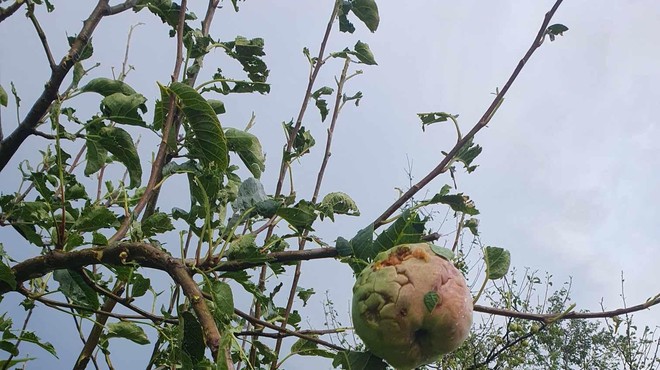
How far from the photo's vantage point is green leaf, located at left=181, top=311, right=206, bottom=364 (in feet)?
3.20

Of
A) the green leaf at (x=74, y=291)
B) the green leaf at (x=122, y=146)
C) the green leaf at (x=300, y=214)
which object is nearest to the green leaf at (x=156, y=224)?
the green leaf at (x=122, y=146)

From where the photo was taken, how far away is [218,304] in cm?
102

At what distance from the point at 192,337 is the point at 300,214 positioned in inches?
14.8

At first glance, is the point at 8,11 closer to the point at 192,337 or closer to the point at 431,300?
the point at 192,337

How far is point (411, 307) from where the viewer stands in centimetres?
100

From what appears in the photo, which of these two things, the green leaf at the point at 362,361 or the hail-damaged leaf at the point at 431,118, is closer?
the green leaf at the point at 362,361

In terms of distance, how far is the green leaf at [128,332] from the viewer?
5.51ft

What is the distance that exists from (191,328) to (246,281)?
0.30 meters

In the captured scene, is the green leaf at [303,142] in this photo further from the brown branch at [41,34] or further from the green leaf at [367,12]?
the brown branch at [41,34]

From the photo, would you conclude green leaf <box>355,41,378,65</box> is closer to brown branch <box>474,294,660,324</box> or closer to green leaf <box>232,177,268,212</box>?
green leaf <box>232,177,268,212</box>

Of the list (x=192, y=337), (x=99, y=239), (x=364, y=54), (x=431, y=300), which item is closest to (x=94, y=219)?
(x=99, y=239)

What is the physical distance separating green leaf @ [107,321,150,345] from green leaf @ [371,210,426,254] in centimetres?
90

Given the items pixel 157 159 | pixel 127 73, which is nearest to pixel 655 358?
pixel 127 73

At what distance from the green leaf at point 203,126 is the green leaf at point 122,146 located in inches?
8.2
